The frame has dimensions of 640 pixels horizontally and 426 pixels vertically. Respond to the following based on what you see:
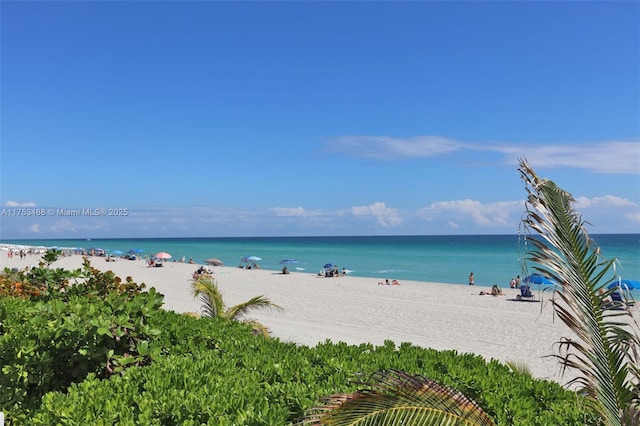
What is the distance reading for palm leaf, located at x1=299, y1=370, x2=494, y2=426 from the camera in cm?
234

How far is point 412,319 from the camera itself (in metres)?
18.3

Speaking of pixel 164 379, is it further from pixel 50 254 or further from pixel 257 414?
pixel 50 254

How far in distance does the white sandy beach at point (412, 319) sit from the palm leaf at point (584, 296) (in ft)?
13.9

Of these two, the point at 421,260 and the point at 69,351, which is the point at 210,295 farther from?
the point at 421,260

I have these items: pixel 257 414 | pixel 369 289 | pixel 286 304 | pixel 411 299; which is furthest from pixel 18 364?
pixel 369 289

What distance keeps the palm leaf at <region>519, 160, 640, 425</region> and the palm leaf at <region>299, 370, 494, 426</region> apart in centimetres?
96

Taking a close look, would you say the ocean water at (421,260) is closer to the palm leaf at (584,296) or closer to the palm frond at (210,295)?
the palm leaf at (584,296)

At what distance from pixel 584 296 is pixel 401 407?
1.58 metres

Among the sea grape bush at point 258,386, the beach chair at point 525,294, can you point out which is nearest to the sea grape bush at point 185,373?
the sea grape bush at point 258,386

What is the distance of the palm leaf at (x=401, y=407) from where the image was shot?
7.68 feet

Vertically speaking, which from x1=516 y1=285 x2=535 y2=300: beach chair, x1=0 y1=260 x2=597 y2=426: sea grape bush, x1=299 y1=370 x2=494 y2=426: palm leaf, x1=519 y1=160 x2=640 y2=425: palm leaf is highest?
x1=519 y1=160 x2=640 y2=425: palm leaf

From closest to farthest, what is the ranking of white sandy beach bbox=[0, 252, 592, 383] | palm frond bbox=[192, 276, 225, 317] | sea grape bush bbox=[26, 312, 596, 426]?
sea grape bush bbox=[26, 312, 596, 426] → palm frond bbox=[192, 276, 225, 317] → white sandy beach bbox=[0, 252, 592, 383]

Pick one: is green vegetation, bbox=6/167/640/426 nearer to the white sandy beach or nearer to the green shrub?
the green shrub

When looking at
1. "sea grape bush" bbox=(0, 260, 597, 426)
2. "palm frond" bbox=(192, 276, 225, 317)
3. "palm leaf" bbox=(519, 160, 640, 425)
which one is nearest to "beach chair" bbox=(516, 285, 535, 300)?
"palm frond" bbox=(192, 276, 225, 317)
